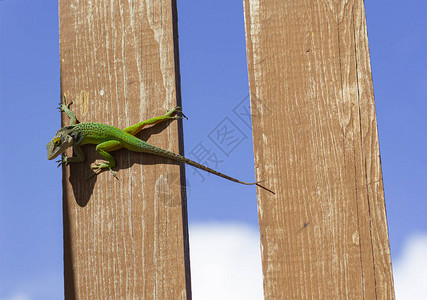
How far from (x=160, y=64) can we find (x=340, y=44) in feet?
2.99

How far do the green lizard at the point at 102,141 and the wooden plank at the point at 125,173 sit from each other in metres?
0.04

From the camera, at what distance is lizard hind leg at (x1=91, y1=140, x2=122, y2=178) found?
2572mm

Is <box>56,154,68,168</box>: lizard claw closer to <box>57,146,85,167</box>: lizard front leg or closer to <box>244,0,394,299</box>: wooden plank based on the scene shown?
<box>57,146,85,167</box>: lizard front leg

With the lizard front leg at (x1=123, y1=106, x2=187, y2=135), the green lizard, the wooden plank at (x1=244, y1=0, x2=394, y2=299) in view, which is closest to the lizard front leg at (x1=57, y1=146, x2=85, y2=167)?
the green lizard

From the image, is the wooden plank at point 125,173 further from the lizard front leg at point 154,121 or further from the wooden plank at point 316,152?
the wooden plank at point 316,152

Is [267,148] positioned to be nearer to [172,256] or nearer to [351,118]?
[351,118]

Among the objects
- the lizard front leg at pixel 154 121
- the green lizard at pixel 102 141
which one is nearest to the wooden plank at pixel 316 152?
the green lizard at pixel 102 141

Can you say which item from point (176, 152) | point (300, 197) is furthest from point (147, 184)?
point (300, 197)

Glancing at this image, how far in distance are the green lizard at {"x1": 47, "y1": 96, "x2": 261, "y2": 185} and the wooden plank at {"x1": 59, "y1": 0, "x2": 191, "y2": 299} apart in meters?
0.04

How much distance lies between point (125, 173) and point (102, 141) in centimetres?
21

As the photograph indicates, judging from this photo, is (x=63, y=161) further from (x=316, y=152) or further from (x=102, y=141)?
(x=316, y=152)

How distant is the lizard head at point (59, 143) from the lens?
2.68m

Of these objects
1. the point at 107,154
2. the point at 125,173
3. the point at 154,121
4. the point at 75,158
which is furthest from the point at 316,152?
the point at 75,158

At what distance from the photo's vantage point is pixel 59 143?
274 cm
